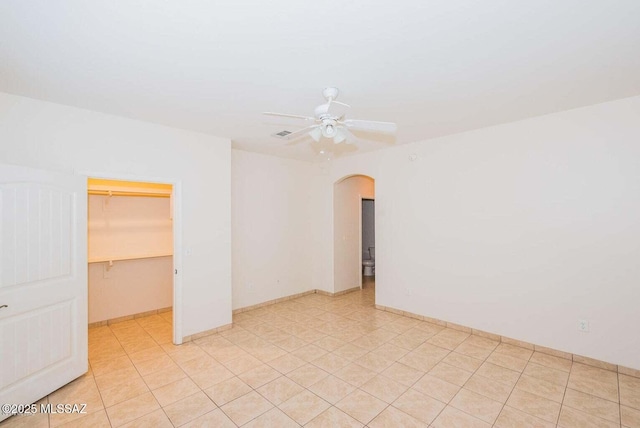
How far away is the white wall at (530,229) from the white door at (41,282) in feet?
13.8

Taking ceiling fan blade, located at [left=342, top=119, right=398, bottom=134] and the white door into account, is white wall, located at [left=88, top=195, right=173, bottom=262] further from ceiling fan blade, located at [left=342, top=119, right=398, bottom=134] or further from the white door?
ceiling fan blade, located at [left=342, top=119, right=398, bottom=134]

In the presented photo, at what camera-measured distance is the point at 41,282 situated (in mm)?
2609

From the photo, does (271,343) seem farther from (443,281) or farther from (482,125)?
(482,125)

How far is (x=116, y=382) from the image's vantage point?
285 cm

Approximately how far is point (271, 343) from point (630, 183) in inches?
171

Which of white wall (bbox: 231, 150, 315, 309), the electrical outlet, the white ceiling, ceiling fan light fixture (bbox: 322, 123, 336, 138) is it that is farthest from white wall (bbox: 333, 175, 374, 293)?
the electrical outlet

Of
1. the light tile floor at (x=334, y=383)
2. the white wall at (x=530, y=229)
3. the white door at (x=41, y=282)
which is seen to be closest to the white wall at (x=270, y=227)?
the light tile floor at (x=334, y=383)

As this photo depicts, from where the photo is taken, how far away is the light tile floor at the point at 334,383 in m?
2.35

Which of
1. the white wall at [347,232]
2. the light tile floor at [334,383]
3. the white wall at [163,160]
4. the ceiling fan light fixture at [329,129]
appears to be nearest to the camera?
the light tile floor at [334,383]

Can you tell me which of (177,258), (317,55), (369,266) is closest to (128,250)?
(177,258)

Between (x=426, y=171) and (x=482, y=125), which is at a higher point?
(x=482, y=125)

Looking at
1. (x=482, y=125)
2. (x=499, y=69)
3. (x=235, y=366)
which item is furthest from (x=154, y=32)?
(x=482, y=125)

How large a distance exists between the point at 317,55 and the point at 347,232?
442 centimetres

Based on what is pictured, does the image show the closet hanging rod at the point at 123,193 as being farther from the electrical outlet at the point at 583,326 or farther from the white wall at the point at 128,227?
the electrical outlet at the point at 583,326
